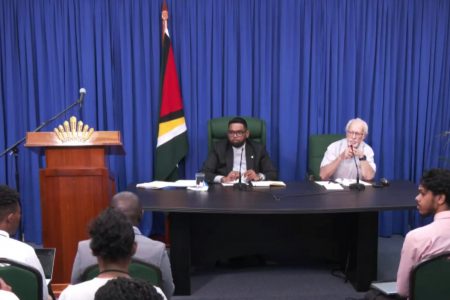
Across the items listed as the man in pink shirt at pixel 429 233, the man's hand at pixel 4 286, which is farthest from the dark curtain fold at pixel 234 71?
the man's hand at pixel 4 286

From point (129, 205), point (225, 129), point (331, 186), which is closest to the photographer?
point (129, 205)

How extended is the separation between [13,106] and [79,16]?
1125 mm

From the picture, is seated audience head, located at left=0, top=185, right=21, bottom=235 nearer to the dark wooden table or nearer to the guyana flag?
the dark wooden table

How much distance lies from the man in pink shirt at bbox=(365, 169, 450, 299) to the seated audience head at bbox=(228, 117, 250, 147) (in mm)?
2023

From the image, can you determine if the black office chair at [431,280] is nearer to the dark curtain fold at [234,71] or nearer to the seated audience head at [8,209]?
the seated audience head at [8,209]

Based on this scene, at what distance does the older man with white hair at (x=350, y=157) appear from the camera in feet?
12.7

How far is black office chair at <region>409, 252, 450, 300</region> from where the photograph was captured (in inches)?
67.2

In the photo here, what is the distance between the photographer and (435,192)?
6.93ft

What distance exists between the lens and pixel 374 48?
462 cm

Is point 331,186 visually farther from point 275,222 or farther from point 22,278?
point 22,278

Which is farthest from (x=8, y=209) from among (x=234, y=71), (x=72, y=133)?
(x=234, y=71)

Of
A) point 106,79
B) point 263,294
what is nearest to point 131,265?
point 263,294

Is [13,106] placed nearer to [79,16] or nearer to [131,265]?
[79,16]

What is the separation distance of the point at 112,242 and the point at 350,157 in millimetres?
2908
